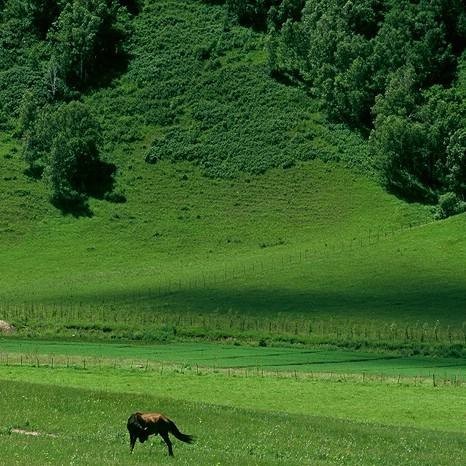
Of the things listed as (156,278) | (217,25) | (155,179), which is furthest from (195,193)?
(217,25)

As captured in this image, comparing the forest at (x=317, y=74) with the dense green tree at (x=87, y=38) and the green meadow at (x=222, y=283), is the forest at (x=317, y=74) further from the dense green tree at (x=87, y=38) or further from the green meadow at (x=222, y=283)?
the green meadow at (x=222, y=283)

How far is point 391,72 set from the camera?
527 feet

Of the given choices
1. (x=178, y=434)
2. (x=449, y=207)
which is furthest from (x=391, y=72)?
(x=178, y=434)

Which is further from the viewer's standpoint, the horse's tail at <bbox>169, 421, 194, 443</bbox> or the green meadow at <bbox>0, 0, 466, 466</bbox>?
the green meadow at <bbox>0, 0, 466, 466</bbox>

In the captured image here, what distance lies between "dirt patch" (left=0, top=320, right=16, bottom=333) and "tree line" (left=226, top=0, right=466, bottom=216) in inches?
2610

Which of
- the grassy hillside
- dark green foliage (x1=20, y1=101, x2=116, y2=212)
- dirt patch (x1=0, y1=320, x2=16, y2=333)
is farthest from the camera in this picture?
dark green foliage (x1=20, y1=101, x2=116, y2=212)

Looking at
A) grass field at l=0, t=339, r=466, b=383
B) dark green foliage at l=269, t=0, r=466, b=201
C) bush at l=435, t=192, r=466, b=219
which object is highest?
dark green foliage at l=269, t=0, r=466, b=201

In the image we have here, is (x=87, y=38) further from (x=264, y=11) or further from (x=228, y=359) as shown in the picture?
(x=228, y=359)

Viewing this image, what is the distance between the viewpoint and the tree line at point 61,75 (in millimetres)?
143000

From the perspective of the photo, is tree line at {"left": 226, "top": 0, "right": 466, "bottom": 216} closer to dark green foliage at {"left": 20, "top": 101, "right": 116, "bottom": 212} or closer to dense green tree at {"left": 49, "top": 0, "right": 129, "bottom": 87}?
dense green tree at {"left": 49, "top": 0, "right": 129, "bottom": 87}

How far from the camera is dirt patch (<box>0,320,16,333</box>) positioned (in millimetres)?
80875

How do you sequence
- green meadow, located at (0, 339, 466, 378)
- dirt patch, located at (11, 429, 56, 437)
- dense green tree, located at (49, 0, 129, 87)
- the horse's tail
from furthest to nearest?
dense green tree, located at (49, 0, 129, 87) → green meadow, located at (0, 339, 466, 378) → dirt patch, located at (11, 429, 56, 437) → the horse's tail

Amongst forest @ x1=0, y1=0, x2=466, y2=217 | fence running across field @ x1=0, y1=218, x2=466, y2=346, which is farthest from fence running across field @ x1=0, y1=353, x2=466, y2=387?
forest @ x1=0, y1=0, x2=466, y2=217

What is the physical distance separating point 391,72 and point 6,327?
95.2m
